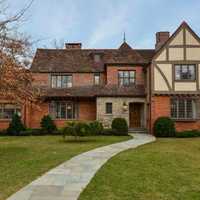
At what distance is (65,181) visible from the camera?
8.63 m

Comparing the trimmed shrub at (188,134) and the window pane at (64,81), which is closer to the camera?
the trimmed shrub at (188,134)

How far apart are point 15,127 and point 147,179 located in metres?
19.0

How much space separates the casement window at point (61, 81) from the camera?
28812 millimetres

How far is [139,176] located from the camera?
928cm

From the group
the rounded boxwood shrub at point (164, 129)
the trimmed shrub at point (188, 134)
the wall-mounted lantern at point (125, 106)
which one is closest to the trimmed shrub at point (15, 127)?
the wall-mounted lantern at point (125, 106)

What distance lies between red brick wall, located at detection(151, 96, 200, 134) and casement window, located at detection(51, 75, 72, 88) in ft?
26.8

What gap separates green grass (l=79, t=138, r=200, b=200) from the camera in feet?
24.0

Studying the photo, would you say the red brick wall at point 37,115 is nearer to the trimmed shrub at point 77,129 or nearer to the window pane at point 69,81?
the window pane at point 69,81

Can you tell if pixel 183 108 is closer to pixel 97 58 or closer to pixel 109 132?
pixel 109 132

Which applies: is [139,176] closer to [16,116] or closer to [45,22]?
[45,22]

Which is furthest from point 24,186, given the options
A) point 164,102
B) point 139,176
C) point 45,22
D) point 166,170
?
point 164,102

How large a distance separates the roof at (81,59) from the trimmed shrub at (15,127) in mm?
4811

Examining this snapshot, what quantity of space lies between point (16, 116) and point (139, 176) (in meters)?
19.0

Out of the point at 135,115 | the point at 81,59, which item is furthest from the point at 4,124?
the point at 135,115
